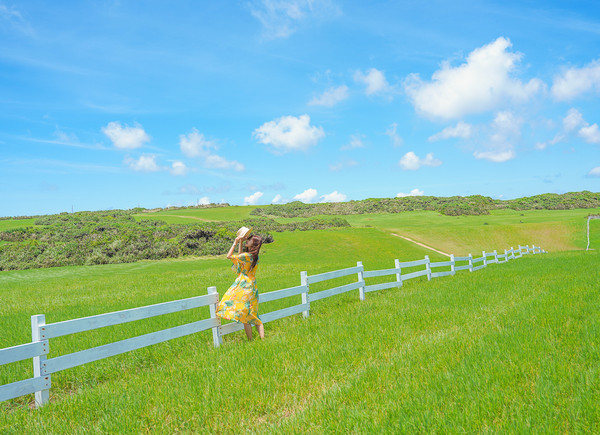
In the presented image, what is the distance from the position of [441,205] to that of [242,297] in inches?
3368

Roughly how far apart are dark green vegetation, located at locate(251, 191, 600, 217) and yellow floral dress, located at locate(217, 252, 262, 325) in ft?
225

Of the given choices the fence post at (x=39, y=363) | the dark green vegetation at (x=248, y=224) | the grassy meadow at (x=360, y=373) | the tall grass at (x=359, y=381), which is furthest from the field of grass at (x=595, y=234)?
the fence post at (x=39, y=363)

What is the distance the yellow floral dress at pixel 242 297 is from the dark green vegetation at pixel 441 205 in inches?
2696

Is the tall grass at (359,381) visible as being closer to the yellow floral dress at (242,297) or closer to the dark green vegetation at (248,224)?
the yellow floral dress at (242,297)

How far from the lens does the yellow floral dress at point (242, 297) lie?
23.2ft

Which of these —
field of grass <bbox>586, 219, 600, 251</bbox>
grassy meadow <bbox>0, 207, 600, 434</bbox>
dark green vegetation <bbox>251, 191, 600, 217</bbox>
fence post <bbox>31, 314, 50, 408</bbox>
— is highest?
dark green vegetation <bbox>251, 191, 600, 217</bbox>

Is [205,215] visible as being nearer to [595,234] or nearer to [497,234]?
[497,234]

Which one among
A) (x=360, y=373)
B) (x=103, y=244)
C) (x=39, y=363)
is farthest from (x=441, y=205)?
(x=39, y=363)

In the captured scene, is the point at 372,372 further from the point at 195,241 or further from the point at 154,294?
the point at 195,241

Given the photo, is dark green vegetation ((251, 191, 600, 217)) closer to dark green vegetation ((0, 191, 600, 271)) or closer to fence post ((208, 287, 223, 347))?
dark green vegetation ((0, 191, 600, 271))

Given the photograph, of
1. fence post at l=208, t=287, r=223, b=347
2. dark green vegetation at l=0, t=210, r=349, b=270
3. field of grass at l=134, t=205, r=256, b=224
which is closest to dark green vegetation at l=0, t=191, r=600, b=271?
dark green vegetation at l=0, t=210, r=349, b=270

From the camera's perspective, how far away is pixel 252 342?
278 inches

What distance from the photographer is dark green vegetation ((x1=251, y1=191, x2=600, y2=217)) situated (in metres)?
77.6

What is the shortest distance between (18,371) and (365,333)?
586cm
